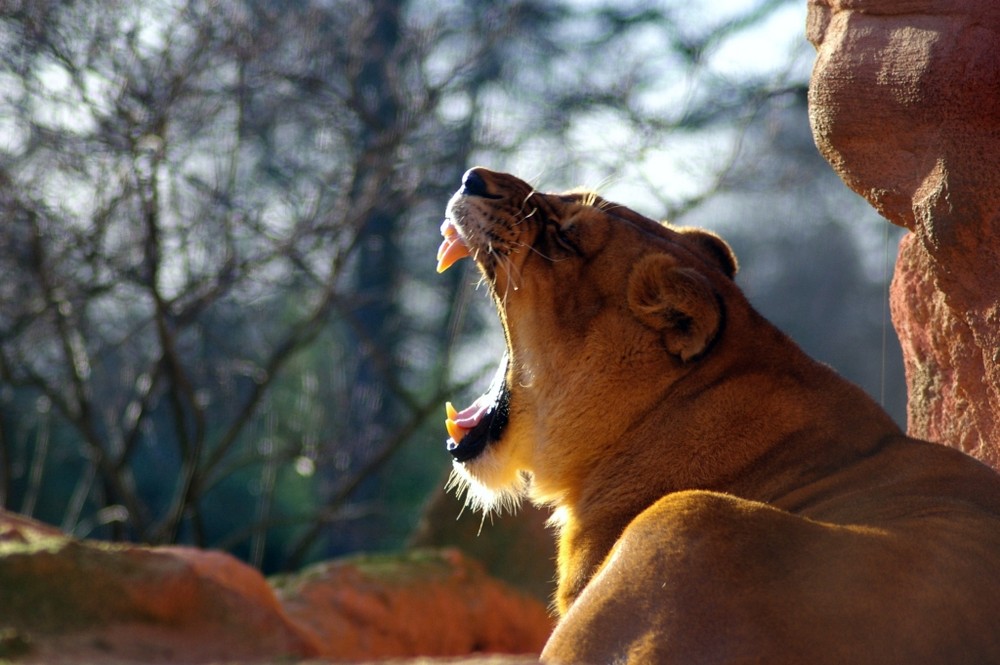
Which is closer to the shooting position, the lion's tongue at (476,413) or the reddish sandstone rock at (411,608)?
the lion's tongue at (476,413)

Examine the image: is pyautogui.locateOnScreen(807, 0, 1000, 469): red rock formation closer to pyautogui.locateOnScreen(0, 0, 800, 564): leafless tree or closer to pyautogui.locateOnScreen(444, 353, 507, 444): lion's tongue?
pyautogui.locateOnScreen(444, 353, 507, 444): lion's tongue

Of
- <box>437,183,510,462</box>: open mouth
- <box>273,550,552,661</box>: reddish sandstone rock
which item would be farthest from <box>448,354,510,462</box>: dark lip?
<box>273,550,552,661</box>: reddish sandstone rock

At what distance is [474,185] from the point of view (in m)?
4.08

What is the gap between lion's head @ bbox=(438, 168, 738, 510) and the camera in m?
3.75

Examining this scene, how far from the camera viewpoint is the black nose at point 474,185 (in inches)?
160

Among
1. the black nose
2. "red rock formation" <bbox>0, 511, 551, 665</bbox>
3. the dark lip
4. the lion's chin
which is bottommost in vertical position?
"red rock formation" <bbox>0, 511, 551, 665</bbox>

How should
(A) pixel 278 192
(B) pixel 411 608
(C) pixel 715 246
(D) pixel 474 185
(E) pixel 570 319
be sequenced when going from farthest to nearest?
(A) pixel 278 192, (B) pixel 411 608, (C) pixel 715 246, (D) pixel 474 185, (E) pixel 570 319

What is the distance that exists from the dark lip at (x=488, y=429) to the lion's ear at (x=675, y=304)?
58 centimetres

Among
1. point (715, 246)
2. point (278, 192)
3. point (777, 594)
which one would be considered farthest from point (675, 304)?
point (278, 192)

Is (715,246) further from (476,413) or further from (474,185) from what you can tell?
(476,413)

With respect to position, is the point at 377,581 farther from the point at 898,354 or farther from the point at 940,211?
the point at 898,354

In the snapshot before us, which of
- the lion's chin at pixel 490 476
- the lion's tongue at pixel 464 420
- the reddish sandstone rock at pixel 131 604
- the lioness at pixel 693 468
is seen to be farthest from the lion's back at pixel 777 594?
the reddish sandstone rock at pixel 131 604

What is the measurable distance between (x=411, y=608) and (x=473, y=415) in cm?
273

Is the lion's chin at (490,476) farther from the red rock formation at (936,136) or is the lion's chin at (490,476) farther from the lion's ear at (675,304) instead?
the red rock formation at (936,136)
